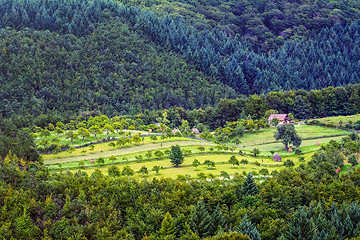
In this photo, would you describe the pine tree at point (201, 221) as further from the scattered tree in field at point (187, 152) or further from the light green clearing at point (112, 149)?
the light green clearing at point (112, 149)

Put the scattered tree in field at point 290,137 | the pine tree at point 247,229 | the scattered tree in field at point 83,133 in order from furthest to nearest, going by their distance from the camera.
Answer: the scattered tree in field at point 83,133
the scattered tree in field at point 290,137
the pine tree at point 247,229

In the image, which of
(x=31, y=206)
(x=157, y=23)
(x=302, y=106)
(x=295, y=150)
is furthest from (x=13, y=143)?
(x=157, y=23)

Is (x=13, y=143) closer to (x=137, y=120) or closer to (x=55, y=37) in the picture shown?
(x=137, y=120)

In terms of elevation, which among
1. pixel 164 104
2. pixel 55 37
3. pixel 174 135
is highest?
pixel 55 37

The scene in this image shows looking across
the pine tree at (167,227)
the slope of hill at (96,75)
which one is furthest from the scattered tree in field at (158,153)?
the slope of hill at (96,75)

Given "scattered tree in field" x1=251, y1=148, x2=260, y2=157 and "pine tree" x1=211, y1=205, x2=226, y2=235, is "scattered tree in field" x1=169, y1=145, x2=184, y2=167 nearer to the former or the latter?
"scattered tree in field" x1=251, y1=148, x2=260, y2=157

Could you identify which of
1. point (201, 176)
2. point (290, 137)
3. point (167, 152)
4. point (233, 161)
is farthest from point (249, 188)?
point (290, 137)
